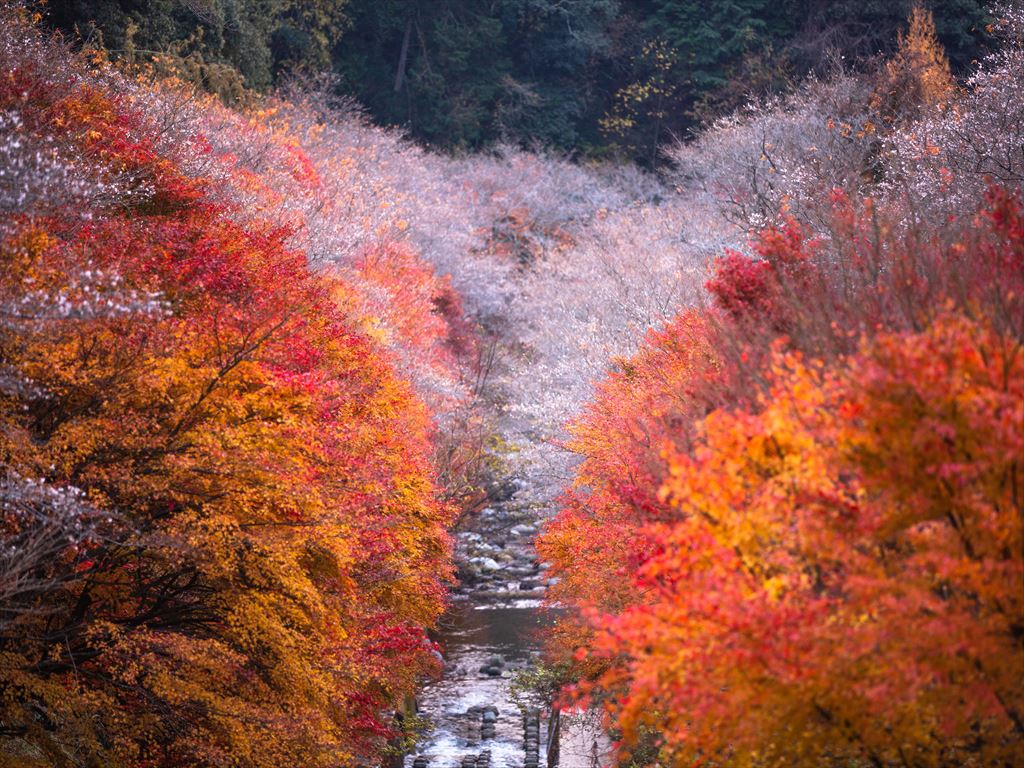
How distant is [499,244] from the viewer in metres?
53.2

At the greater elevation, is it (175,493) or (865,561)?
(175,493)

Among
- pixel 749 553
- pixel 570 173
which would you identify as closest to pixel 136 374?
pixel 749 553

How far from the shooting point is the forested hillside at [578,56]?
49.0 meters

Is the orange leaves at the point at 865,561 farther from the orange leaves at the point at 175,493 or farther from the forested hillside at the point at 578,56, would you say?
the forested hillside at the point at 578,56

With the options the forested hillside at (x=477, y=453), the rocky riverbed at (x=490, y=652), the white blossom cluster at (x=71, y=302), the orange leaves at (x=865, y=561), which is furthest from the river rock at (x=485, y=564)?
the orange leaves at (x=865, y=561)

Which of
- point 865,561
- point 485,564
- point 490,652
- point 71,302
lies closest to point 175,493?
point 71,302

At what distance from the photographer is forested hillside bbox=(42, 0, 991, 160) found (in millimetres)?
49031

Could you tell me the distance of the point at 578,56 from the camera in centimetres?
5956

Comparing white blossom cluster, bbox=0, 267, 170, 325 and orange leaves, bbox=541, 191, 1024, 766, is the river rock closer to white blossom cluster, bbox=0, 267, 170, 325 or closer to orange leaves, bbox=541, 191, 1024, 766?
white blossom cluster, bbox=0, 267, 170, 325

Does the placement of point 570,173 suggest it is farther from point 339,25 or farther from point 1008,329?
point 1008,329

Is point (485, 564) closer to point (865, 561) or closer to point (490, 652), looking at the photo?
point (490, 652)

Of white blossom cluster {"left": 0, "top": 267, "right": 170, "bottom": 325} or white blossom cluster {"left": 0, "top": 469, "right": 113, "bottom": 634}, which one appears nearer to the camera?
white blossom cluster {"left": 0, "top": 469, "right": 113, "bottom": 634}

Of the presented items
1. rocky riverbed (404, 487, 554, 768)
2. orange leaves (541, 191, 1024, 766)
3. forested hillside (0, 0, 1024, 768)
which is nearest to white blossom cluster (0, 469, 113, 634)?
forested hillside (0, 0, 1024, 768)

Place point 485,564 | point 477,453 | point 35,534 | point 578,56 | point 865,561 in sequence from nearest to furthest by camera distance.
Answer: point 865,561, point 35,534, point 485,564, point 477,453, point 578,56
